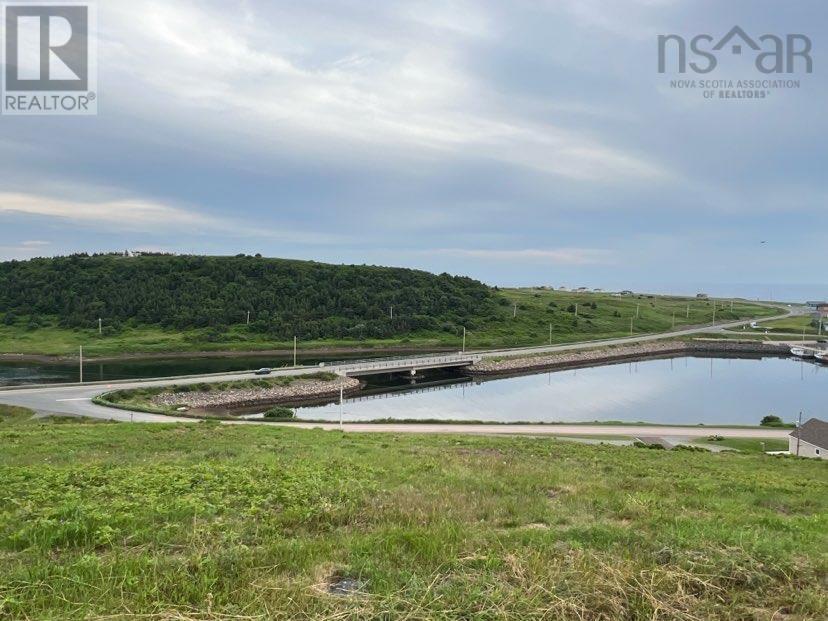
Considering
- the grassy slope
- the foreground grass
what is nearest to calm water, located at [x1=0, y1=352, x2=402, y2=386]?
the grassy slope

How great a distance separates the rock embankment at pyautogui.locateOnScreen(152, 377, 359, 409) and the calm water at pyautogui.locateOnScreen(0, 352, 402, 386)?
65.6ft

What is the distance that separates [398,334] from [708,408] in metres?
75.0

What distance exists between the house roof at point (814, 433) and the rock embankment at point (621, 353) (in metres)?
50.7

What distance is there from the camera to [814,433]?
119ft

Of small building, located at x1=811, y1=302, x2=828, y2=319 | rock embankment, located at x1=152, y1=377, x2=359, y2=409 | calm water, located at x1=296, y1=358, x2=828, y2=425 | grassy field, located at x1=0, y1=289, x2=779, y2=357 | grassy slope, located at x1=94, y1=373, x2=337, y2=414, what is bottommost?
calm water, located at x1=296, y1=358, x2=828, y2=425

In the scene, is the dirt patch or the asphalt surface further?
the asphalt surface

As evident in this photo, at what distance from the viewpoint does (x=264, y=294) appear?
133000 millimetres

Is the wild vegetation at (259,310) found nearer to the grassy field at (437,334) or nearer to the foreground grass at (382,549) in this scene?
the grassy field at (437,334)

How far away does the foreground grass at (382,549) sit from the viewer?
4238 mm

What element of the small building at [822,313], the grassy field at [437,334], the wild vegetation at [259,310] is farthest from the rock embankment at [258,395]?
the small building at [822,313]

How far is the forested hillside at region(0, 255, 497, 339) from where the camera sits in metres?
119

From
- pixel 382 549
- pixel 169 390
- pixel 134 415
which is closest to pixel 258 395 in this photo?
pixel 169 390

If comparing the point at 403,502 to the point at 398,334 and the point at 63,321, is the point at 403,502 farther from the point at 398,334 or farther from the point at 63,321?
the point at 63,321

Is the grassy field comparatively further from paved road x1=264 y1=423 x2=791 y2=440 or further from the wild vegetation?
paved road x1=264 y1=423 x2=791 y2=440
